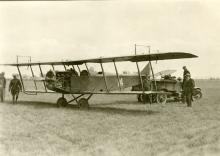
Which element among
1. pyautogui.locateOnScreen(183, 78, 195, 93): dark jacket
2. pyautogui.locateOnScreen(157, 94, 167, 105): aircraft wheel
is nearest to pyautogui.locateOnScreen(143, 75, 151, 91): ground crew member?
pyautogui.locateOnScreen(157, 94, 167, 105): aircraft wheel

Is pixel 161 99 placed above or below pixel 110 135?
above

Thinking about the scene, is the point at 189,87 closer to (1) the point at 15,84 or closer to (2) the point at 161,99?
(2) the point at 161,99

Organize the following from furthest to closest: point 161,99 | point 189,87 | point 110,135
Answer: point 161,99, point 189,87, point 110,135

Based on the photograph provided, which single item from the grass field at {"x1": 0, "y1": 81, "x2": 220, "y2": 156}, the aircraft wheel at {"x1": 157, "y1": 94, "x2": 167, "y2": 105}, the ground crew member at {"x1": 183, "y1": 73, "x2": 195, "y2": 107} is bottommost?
the grass field at {"x1": 0, "y1": 81, "x2": 220, "y2": 156}

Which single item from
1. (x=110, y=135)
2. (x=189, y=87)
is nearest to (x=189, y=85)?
(x=189, y=87)

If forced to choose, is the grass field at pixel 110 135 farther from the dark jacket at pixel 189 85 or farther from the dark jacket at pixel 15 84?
the dark jacket at pixel 15 84

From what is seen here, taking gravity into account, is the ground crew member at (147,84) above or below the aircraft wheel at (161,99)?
above

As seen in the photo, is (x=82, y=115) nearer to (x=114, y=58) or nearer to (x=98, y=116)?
(x=98, y=116)

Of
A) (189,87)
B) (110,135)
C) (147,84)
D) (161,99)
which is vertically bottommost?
(110,135)

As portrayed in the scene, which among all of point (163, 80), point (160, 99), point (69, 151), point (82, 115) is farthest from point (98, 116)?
point (163, 80)

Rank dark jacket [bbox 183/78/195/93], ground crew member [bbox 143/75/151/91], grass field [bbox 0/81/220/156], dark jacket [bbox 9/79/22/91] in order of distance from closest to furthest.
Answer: grass field [bbox 0/81/220/156] < dark jacket [bbox 183/78/195/93] < dark jacket [bbox 9/79/22/91] < ground crew member [bbox 143/75/151/91]

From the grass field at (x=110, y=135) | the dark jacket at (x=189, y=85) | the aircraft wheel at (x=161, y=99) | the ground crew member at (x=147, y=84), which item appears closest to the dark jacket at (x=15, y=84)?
the grass field at (x=110, y=135)

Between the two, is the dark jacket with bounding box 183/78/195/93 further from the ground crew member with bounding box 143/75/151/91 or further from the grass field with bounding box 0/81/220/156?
the grass field with bounding box 0/81/220/156

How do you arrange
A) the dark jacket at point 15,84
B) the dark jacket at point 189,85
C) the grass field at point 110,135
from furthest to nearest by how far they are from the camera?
the dark jacket at point 15,84
the dark jacket at point 189,85
the grass field at point 110,135
